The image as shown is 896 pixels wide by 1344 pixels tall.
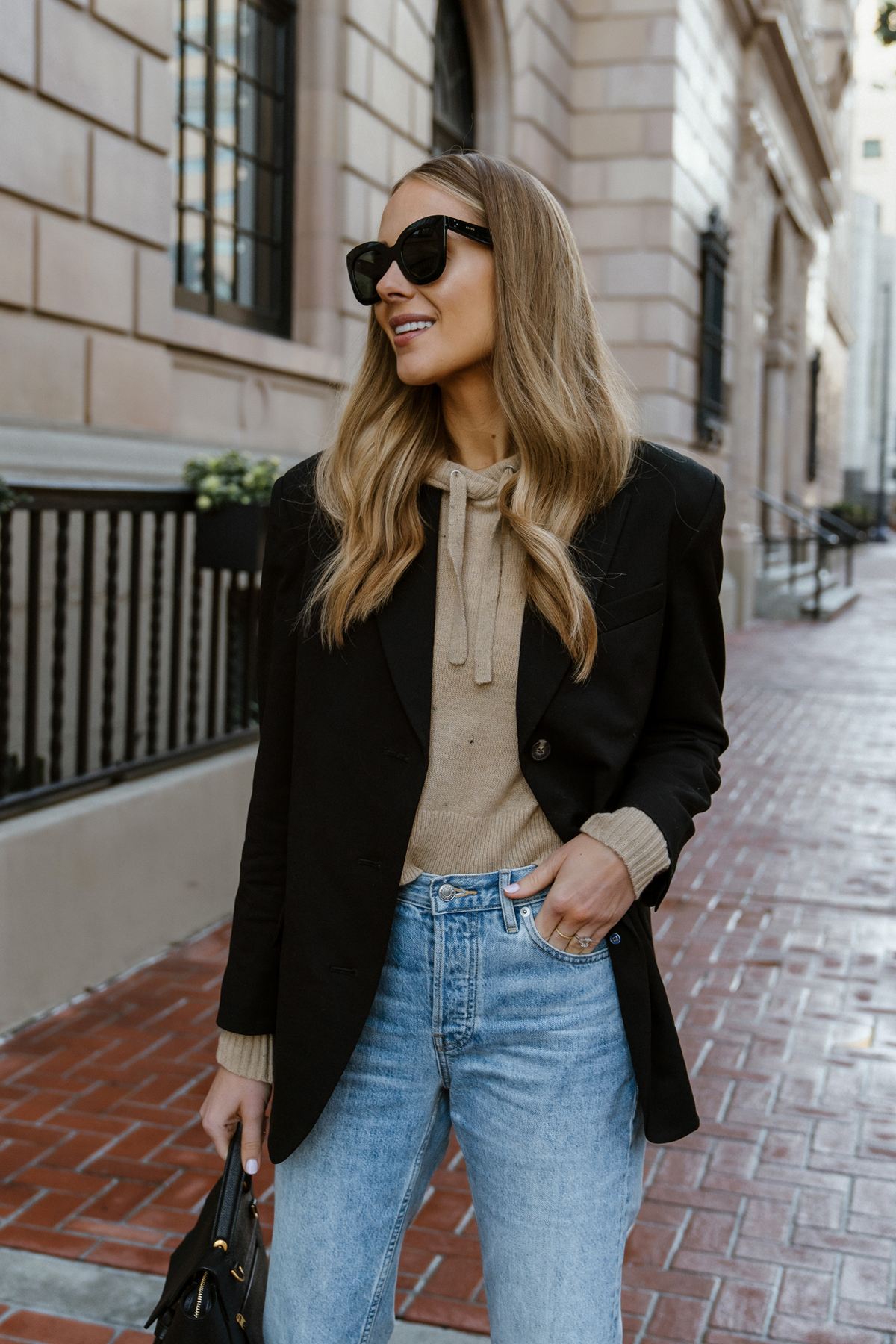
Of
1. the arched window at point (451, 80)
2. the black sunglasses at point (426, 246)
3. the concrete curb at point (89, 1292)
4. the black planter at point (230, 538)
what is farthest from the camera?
the arched window at point (451, 80)

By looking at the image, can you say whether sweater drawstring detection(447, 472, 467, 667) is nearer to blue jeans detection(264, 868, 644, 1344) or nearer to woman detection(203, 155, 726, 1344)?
woman detection(203, 155, 726, 1344)

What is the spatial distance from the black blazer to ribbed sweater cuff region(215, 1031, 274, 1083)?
3cm

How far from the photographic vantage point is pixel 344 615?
167 centimetres

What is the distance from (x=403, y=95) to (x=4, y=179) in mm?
4590

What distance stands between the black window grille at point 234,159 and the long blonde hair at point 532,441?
6.16 metres

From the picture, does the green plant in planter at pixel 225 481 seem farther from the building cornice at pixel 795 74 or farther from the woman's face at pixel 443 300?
the building cornice at pixel 795 74

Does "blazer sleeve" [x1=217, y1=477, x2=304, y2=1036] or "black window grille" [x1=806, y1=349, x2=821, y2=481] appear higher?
"black window grille" [x1=806, y1=349, x2=821, y2=481]

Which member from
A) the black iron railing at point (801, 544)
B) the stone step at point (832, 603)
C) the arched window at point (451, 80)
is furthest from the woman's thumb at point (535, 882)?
the stone step at point (832, 603)

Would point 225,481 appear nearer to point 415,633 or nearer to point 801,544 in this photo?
point 415,633

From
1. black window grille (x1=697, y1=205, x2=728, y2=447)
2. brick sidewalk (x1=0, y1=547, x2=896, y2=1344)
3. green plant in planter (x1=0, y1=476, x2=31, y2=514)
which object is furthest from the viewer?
black window grille (x1=697, y1=205, x2=728, y2=447)

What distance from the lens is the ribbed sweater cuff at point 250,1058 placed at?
5.78 feet

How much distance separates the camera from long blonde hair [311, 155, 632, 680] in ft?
5.40

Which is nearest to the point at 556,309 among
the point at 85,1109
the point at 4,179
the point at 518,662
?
the point at 518,662

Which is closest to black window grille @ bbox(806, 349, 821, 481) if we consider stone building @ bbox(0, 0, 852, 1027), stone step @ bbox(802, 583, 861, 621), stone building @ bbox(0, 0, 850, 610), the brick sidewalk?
stone step @ bbox(802, 583, 861, 621)
